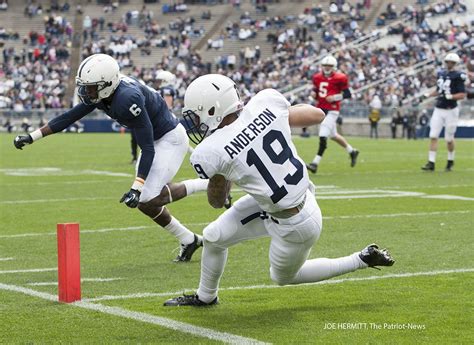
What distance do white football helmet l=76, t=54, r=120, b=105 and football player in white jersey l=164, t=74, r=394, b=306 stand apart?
162 centimetres

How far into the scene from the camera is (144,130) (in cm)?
710

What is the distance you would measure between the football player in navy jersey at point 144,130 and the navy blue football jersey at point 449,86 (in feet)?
27.6

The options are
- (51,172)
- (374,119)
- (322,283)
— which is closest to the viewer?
(322,283)

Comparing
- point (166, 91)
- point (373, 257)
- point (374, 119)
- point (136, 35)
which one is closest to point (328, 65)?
point (166, 91)

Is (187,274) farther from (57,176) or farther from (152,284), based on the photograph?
(57,176)

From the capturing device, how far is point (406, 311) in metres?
5.45

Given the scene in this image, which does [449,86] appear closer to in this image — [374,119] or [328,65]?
[328,65]

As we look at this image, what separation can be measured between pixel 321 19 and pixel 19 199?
31.0 meters

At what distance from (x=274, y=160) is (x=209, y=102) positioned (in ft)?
1.50

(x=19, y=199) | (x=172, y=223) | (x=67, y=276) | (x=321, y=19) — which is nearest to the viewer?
(x=67, y=276)

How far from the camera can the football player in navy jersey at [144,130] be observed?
6.94m

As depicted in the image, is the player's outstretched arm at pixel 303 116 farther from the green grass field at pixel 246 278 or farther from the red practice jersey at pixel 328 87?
the red practice jersey at pixel 328 87

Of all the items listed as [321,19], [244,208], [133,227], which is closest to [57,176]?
[133,227]

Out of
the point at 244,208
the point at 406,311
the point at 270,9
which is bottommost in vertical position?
the point at 270,9
